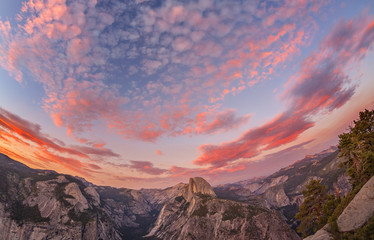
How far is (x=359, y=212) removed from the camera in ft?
72.4

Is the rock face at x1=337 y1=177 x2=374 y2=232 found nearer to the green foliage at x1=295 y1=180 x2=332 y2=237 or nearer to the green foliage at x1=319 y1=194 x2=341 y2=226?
the green foliage at x1=319 y1=194 x2=341 y2=226

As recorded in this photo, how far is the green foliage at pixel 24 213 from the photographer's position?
6011 inches

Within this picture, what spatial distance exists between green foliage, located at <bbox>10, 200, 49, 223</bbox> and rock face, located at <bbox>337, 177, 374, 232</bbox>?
764 ft

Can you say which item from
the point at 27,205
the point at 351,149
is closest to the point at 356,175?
the point at 351,149

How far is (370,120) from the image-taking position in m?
38.8

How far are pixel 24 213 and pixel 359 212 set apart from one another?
24080 centimetres

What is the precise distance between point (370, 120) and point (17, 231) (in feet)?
807

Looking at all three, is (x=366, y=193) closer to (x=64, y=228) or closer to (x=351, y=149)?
(x=351, y=149)

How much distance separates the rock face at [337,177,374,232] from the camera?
69.8 ft

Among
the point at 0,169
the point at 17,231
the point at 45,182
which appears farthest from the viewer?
the point at 45,182

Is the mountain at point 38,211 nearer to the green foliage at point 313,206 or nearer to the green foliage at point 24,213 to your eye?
the green foliage at point 24,213

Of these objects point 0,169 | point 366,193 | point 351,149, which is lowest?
point 366,193

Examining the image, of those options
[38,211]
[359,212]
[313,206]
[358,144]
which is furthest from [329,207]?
[38,211]

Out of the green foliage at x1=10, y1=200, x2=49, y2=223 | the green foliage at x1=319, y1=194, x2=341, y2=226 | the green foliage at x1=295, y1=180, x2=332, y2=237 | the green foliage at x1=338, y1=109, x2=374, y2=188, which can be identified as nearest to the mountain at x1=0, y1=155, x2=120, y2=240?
the green foliage at x1=10, y1=200, x2=49, y2=223
